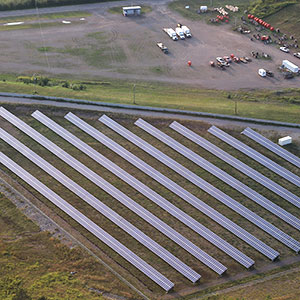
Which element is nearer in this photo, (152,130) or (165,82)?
(152,130)

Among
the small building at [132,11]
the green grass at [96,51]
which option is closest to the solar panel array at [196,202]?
the green grass at [96,51]

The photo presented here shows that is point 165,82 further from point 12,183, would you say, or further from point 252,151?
point 12,183

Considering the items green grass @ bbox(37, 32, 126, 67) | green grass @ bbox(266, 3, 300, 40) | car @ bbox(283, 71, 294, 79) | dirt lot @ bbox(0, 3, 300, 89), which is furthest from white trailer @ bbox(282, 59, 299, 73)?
green grass @ bbox(37, 32, 126, 67)

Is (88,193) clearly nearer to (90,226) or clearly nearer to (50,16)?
(90,226)

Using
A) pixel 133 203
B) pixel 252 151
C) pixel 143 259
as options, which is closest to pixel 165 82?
pixel 252 151

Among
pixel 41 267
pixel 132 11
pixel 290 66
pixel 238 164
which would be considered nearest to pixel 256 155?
pixel 238 164

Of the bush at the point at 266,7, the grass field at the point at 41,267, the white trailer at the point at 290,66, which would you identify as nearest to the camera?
the grass field at the point at 41,267

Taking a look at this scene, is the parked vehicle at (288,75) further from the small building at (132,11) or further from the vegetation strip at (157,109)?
the small building at (132,11)
